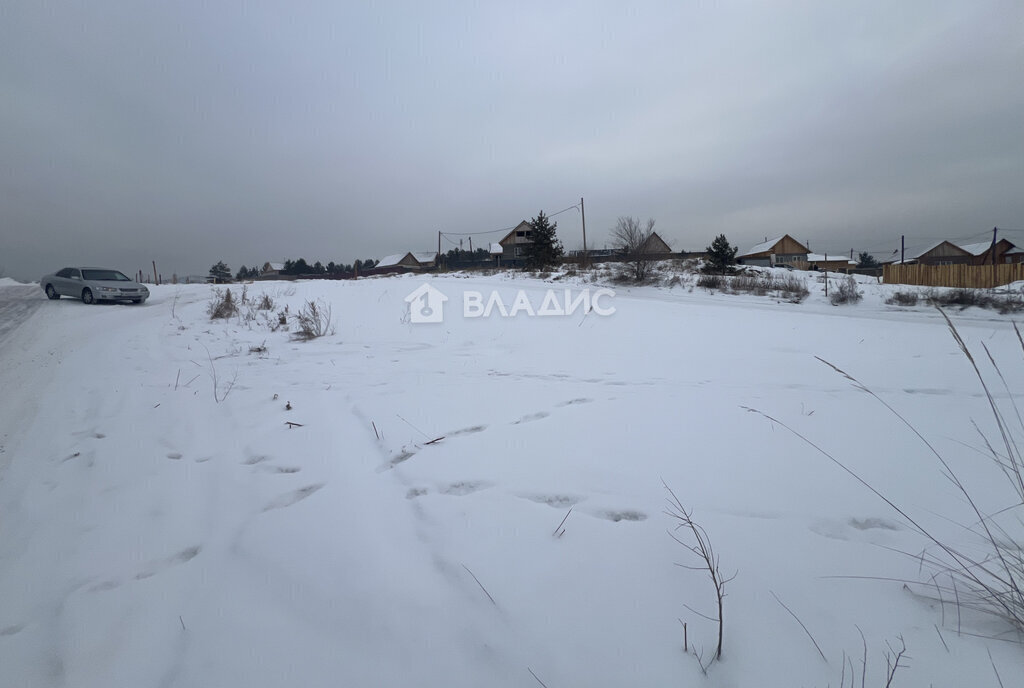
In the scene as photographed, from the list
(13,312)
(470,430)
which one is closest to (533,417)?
(470,430)

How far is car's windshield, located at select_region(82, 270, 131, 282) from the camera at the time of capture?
1184 cm

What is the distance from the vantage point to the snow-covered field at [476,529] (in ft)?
3.83

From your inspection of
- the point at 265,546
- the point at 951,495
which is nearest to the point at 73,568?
the point at 265,546

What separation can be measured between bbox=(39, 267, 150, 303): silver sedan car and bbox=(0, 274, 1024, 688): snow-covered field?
1069 cm

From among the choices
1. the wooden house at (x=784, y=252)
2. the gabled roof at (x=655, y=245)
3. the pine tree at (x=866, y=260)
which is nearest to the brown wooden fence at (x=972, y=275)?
the gabled roof at (x=655, y=245)

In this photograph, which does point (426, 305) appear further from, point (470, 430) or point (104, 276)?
point (104, 276)

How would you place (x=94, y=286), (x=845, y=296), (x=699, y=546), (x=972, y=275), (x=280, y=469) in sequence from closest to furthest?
1. (x=699, y=546)
2. (x=280, y=469)
3. (x=94, y=286)
4. (x=845, y=296)
5. (x=972, y=275)

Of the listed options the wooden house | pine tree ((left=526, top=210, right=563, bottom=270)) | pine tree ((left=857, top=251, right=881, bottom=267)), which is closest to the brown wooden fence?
pine tree ((left=526, top=210, right=563, bottom=270))

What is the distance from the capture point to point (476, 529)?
1723 mm

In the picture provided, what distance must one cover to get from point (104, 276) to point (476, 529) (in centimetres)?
1604

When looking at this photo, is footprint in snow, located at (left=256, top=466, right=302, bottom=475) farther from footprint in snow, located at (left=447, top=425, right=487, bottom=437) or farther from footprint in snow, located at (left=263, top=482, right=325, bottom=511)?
footprint in snow, located at (left=447, top=425, right=487, bottom=437)

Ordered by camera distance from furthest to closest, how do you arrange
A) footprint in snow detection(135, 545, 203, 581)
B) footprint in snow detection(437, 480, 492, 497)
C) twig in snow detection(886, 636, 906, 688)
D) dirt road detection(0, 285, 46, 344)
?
dirt road detection(0, 285, 46, 344), footprint in snow detection(437, 480, 492, 497), footprint in snow detection(135, 545, 203, 581), twig in snow detection(886, 636, 906, 688)

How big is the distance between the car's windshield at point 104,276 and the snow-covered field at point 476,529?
11.2m

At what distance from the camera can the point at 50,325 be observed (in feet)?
25.4
